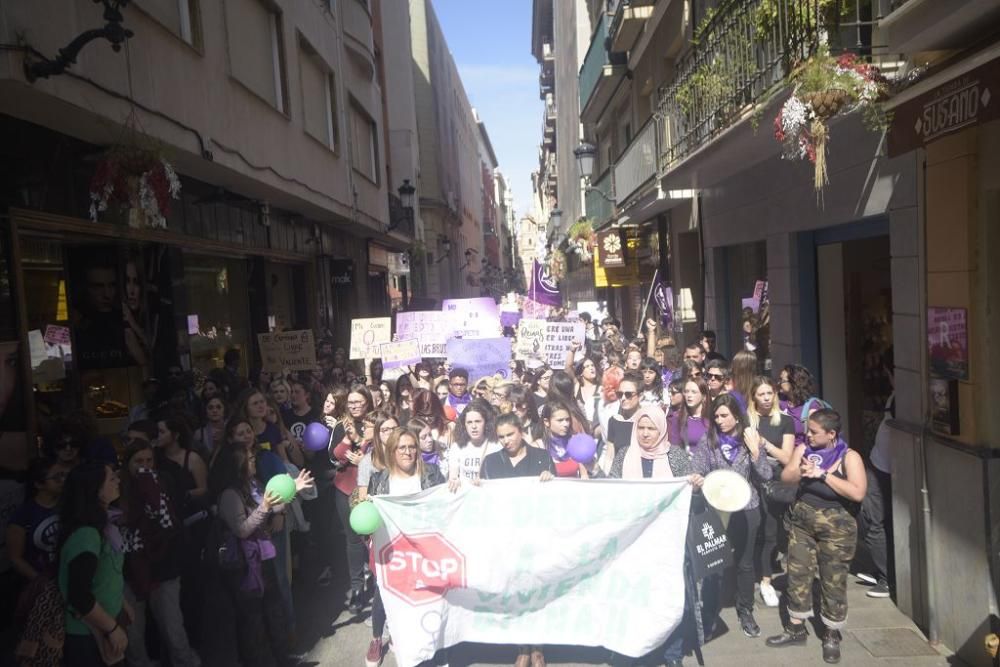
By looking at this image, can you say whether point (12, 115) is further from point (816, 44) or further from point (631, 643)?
point (816, 44)

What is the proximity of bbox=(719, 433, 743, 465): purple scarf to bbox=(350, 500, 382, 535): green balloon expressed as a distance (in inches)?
105

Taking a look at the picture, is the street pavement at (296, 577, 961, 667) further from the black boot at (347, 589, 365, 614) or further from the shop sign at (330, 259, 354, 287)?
the shop sign at (330, 259, 354, 287)

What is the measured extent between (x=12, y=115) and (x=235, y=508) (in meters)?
3.96

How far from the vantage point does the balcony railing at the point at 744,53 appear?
637cm

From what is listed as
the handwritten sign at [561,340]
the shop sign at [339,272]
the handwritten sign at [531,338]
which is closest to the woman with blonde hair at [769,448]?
the handwritten sign at [561,340]

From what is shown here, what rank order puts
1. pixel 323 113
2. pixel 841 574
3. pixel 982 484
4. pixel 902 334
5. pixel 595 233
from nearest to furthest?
pixel 982 484 < pixel 841 574 < pixel 902 334 < pixel 323 113 < pixel 595 233

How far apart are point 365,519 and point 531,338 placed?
19.3ft

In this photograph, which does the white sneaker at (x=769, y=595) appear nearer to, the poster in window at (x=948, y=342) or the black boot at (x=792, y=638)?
the black boot at (x=792, y=638)

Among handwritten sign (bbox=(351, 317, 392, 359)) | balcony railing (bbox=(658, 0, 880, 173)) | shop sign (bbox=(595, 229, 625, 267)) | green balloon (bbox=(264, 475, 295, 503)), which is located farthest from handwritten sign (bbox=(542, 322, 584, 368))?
shop sign (bbox=(595, 229, 625, 267))

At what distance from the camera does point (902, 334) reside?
5766 mm

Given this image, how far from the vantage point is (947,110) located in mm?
A: 4500

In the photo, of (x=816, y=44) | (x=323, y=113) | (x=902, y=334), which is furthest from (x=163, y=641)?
(x=323, y=113)

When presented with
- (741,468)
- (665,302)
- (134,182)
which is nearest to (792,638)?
(741,468)

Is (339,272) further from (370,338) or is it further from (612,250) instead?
(370,338)
